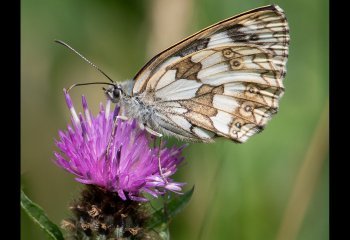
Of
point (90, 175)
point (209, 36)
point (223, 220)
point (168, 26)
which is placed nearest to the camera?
point (90, 175)

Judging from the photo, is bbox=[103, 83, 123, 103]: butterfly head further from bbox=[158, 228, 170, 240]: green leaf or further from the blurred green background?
the blurred green background

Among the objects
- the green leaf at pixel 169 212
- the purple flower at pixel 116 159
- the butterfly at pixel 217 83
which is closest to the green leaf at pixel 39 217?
the purple flower at pixel 116 159

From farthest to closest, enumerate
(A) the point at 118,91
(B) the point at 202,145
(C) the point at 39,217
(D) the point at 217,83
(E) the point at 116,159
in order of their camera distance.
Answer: (B) the point at 202,145 → (D) the point at 217,83 → (A) the point at 118,91 → (E) the point at 116,159 → (C) the point at 39,217

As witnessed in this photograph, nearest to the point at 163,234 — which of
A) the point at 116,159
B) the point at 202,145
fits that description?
the point at 116,159

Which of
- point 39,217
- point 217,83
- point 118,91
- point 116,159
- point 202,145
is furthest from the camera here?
point 202,145

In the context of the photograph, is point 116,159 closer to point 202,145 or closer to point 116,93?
point 116,93
